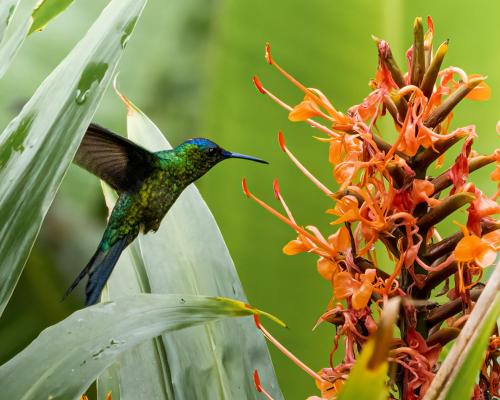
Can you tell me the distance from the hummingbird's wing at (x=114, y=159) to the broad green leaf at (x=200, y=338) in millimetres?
99

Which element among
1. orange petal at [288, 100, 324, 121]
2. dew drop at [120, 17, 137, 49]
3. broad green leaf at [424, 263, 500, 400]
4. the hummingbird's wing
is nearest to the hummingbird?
the hummingbird's wing

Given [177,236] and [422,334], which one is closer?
[422,334]

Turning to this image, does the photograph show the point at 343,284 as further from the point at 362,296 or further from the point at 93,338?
the point at 93,338

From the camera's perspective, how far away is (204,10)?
1.42 metres

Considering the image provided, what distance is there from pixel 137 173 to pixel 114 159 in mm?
39

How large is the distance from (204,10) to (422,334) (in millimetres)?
1022

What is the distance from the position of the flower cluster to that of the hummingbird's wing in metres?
0.23

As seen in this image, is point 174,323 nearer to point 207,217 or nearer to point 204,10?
point 207,217

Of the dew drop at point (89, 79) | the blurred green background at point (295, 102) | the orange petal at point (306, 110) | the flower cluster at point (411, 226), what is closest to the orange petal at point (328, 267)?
the flower cluster at point (411, 226)

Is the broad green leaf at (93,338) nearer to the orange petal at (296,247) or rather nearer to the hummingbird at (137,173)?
the orange petal at (296,247)

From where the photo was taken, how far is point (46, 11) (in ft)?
1.69

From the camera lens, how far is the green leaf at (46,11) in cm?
51

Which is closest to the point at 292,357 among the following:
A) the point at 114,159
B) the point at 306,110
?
the point at 306,110

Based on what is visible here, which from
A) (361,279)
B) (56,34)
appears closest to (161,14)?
(56,34)
